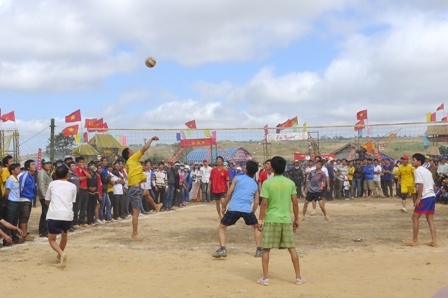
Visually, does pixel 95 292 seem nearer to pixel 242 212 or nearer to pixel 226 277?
pixel 226 277

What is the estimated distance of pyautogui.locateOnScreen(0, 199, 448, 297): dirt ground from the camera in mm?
6312

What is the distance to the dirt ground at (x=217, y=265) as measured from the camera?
20.7 ft

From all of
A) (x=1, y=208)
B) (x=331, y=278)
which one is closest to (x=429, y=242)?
(x=331, y=278)

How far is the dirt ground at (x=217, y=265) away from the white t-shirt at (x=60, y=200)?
79 cm

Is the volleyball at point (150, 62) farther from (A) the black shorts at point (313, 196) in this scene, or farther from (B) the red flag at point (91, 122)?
(B) the red flag at point (91, 122)

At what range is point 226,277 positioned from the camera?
6.98 meters

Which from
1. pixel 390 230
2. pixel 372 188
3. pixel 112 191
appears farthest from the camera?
pixel 372 188

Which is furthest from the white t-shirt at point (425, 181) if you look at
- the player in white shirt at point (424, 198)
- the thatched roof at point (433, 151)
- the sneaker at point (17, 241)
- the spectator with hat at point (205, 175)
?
the thatched roof at point (433, 151)

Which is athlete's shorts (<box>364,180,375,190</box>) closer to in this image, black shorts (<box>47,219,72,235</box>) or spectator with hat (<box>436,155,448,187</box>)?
spectator with hat (<box>436,155,448,187</box>)

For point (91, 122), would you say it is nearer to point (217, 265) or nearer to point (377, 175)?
point (377, 175)

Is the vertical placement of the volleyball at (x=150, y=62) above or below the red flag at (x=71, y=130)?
above

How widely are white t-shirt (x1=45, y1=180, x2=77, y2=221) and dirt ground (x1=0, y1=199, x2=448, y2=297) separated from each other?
788 mm

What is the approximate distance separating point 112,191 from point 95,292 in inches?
317

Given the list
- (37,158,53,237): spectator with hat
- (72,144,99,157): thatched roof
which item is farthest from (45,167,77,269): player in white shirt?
(72,144,99,157): thatched roof
